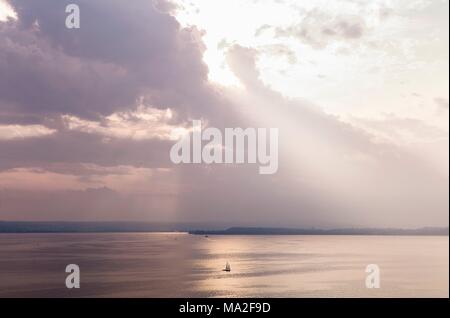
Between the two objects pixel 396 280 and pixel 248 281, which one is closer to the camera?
pixel 248 281

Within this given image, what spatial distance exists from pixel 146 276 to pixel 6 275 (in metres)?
27.0

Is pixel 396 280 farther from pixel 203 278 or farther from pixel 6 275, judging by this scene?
pixel 6 275

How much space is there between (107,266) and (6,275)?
24535mm

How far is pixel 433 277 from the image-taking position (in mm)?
101938

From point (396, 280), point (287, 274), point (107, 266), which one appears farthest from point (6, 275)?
point (396, 280)
